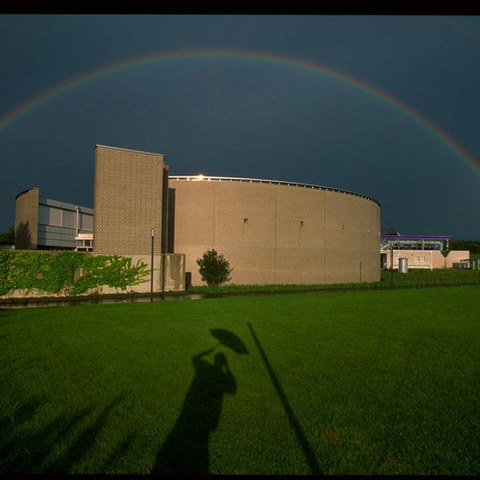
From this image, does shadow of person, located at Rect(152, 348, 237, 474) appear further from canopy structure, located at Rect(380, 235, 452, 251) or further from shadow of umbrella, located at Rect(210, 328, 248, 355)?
canopy structure, located at Rect(380, 235, 452, 251)

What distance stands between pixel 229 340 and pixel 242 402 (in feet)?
13.1

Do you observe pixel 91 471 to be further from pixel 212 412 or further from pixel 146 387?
pixel 146 387

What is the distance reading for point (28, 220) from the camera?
36.9m

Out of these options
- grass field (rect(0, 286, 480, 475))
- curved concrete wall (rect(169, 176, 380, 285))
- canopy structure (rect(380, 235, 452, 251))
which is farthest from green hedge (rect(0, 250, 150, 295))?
canopy structure (rect(380, 235, 452, 251))

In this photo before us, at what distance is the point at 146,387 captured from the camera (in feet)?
18.8

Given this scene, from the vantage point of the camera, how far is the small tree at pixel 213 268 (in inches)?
1109

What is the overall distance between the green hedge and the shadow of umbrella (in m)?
14.3

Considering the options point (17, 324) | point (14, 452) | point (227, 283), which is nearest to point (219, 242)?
point (227, 283)

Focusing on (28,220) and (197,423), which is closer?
(197,423)

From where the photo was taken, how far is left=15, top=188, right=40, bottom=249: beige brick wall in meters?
36.0

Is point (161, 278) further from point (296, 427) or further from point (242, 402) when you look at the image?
point (296, 427)

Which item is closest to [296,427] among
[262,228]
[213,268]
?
[213,268]

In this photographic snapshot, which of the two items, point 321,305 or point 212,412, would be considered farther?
point 321,305
